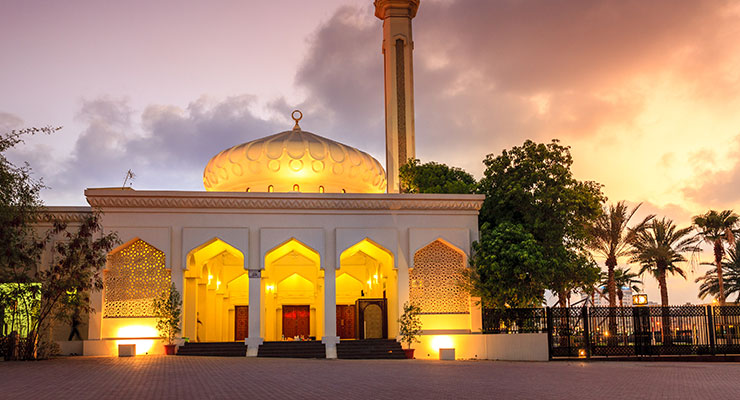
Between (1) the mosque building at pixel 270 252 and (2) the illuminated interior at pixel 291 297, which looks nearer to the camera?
(1) the mosque building at pixel 270 252

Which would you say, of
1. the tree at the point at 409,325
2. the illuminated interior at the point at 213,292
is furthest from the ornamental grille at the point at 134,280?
the tree at the point at 409,325

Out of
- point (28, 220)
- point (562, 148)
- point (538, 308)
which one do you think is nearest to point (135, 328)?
point (28, 220)

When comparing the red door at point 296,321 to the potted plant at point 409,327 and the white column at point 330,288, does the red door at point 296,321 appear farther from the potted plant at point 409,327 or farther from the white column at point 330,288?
the potted plant at point 409,327

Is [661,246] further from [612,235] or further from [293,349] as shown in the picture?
[293,349]

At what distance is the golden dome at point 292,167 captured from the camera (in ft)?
69.1

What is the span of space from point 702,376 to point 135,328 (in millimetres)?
11847

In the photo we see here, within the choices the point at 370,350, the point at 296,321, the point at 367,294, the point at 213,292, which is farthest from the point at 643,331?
the point at 213,292

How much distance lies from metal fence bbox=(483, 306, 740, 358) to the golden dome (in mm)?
6171

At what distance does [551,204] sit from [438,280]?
133 inches

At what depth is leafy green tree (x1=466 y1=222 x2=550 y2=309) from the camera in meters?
16.8

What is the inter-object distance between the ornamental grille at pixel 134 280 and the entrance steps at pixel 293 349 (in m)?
2.72

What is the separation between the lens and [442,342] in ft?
57.6

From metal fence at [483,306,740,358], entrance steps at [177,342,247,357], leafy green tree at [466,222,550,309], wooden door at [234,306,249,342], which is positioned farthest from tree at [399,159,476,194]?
entrance steps at [177,342,247,357]

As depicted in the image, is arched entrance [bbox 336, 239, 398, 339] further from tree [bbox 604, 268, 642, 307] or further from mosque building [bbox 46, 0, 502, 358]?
tree [bbox 604, 268, 642, 307]
